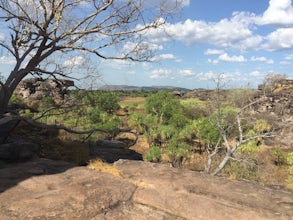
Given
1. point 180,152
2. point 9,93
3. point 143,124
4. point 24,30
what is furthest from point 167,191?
point 143,124

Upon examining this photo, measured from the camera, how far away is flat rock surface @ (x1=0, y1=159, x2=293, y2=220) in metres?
4.37

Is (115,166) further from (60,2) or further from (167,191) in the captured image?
(60,2)

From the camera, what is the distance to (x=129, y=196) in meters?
5.05

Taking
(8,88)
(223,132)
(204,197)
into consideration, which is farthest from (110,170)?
(223,132)

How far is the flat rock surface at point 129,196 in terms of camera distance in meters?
4.37

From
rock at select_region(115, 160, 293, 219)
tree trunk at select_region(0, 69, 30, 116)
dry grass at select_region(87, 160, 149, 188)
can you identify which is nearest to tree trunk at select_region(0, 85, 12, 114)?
tree trunk at select_region(0, 69, 30, 116)

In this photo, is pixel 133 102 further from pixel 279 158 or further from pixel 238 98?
pixel 279 158

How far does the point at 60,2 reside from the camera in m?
8.41

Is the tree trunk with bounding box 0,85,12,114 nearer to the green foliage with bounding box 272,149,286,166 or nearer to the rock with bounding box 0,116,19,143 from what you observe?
the rock with bounding box 0,116,19,143

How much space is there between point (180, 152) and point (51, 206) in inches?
702

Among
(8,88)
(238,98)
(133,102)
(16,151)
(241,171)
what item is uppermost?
(8,88)

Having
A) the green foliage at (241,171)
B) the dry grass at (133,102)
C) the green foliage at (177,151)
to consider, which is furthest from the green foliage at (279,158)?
the dry grass at (133,102)

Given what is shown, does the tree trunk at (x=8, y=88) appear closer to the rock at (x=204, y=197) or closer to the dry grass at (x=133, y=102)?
the rock at (x=204, y=197)

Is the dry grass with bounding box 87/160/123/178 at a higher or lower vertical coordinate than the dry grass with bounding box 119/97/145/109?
higher
